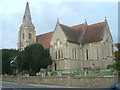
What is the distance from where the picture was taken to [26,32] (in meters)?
60.1

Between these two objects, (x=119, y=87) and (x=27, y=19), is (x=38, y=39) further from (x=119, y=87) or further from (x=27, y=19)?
(x=119, y=87)

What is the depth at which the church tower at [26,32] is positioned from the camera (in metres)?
59.9

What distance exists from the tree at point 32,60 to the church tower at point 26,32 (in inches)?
602

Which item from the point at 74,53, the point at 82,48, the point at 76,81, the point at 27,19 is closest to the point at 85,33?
the point at 82,48

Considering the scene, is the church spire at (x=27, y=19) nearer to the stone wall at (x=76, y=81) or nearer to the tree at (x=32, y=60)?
Result: the tree at (x=32, y=60)

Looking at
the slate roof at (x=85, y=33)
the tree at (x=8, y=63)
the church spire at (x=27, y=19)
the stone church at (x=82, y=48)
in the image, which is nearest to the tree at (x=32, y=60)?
the tree at (x=8, y=63)

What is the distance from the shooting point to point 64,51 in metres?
45.8

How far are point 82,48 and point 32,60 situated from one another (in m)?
13.9

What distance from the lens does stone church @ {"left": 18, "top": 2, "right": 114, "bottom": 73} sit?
44.8m

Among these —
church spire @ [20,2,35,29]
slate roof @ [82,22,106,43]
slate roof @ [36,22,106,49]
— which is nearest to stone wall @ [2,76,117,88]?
slate roof @ [36,22,106,49]

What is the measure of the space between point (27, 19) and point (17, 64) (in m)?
22.9

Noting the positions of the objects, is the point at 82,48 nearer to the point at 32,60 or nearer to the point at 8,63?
the point at 32,60

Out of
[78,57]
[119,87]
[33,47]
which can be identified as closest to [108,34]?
[78,57]

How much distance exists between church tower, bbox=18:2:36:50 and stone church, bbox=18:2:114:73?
1376 cm
